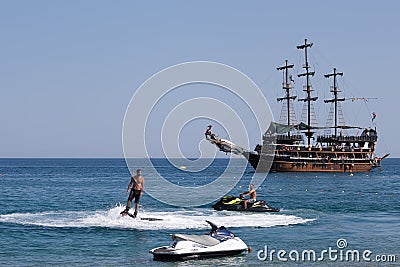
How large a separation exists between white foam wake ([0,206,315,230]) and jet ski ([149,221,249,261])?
671 cm

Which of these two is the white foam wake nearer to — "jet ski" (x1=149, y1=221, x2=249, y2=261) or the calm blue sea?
the calm blue sea

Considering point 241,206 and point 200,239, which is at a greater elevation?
point 241,206

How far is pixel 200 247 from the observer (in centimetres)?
2481

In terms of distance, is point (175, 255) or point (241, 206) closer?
point (175, 255)

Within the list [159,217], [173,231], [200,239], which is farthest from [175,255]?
[159,217]

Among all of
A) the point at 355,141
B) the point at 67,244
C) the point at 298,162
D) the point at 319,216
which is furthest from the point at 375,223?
the point at 355,141

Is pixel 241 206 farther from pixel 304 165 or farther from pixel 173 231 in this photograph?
pixel 304 165

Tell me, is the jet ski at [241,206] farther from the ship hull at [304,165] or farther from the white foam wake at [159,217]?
the ship hull at [304,165]

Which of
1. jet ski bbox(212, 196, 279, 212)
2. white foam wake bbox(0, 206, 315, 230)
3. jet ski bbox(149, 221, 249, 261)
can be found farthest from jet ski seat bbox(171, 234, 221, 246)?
jet ski bbox(212, 196, 279, 212)

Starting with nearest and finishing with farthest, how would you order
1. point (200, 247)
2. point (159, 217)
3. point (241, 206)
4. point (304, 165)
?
point (200, 247) → point (159, 217) → point (241, 206) → point (304, 165)

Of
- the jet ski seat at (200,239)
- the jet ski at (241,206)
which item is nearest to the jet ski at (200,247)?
the jet ski seat at (200,239)

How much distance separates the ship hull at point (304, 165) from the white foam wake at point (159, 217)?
236 feet

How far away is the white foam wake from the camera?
33312 mm

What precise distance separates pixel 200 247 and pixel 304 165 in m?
90.1
